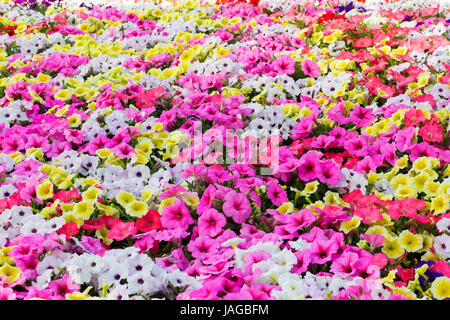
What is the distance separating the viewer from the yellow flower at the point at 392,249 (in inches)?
121

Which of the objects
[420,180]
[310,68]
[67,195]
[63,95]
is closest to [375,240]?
[420,180]

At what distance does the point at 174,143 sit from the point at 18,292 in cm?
182

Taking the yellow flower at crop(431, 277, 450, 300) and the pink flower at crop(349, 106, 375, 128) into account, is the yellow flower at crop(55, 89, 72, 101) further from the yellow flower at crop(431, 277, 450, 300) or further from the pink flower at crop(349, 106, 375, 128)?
the yellow flower at crop(431, 277, 450, 300)

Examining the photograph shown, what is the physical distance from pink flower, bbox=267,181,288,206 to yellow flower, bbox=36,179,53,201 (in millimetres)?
1555

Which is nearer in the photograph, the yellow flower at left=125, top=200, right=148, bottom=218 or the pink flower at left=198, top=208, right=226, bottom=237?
the pink flower at left=198, top=208, right=226, bottom=237

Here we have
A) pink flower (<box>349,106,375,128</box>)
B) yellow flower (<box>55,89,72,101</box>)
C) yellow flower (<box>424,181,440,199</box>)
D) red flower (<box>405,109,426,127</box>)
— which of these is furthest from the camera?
yellow flower (<box>55,89,72,101</box>)

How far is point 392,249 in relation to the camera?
10.2 ft

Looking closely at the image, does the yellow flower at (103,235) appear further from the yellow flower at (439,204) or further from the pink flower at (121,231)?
the yellow flower at (439,204)

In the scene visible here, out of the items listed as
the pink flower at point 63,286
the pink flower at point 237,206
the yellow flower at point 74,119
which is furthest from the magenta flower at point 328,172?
the yellow flower at point 74,119

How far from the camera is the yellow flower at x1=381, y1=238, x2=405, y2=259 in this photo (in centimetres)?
308

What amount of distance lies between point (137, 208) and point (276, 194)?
966 millimetres

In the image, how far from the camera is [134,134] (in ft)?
14.6

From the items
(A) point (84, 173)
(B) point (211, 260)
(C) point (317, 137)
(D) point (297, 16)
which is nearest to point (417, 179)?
(C) point (317, 137)

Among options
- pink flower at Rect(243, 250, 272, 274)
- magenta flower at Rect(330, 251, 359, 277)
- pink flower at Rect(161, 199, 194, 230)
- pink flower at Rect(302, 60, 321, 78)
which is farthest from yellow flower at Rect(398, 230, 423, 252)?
pink flower at Rect(302, 60, 321, 78)
